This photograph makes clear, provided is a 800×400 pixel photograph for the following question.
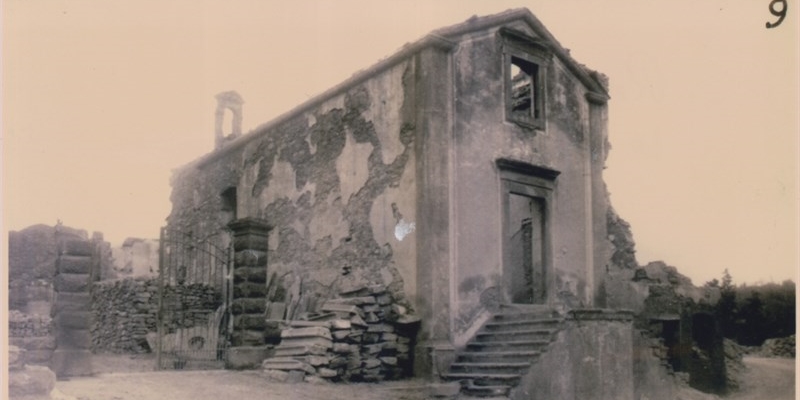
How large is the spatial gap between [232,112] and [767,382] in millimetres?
16756

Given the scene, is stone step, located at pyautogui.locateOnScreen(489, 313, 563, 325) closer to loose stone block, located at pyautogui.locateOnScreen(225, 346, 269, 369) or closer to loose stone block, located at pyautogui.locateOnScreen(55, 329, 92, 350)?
loose stone block, located at pyautogui.locateOnScreen(225, 346, 269, 369)

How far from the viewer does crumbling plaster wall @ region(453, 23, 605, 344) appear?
40.2ft

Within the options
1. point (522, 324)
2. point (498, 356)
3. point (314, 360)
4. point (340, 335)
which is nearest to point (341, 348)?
point (340, 335)

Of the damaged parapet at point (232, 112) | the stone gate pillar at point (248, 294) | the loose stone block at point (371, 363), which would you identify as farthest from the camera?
the damaged parapet at point (232, 112)

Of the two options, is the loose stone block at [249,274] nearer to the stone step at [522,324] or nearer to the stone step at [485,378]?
the stone step at [485,378]

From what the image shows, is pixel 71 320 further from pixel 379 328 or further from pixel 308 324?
pixel 379 328

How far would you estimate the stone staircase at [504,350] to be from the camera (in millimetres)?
10031

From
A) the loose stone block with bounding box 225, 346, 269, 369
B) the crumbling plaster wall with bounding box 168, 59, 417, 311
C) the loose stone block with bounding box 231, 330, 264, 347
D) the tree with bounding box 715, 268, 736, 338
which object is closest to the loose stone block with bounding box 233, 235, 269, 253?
the crumbling plaster wall with bounding box 168, 59, 417, 311

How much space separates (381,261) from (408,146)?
6.71ft

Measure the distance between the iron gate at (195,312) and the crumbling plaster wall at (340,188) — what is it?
4.92ft

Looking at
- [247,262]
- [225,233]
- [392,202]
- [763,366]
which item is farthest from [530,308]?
[763,366]

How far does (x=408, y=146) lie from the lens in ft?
41.2

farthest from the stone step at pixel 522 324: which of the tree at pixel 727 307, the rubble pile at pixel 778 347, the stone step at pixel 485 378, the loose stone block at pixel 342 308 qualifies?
the rubble pile at pixel 778 347

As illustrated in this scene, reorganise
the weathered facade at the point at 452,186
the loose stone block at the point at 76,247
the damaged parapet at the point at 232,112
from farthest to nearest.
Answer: the damaged parapet at the point at 232,112
the weathered facade at the point at 452,186
the loose stone block at the point at 76,247
